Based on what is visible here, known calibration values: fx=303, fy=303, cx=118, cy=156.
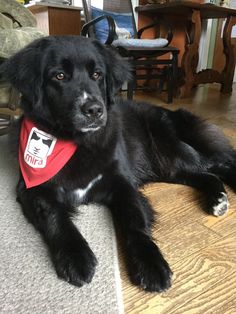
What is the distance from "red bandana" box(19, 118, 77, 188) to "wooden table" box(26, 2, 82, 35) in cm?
234

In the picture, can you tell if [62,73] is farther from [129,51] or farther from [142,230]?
[129,51]

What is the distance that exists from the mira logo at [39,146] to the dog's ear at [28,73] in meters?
0.14

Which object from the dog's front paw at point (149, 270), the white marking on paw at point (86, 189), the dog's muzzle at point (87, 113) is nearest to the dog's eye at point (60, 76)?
the dog's muzzle at point (87, 113)

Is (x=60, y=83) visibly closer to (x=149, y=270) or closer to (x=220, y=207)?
(x=149, y=270)

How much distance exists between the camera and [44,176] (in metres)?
1.19

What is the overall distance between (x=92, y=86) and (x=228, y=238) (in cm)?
77

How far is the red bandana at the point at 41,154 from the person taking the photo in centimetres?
120

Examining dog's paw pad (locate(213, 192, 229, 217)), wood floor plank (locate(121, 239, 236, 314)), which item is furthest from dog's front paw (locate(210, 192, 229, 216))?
wood floor plank (locate(121, 239, 236, 314))

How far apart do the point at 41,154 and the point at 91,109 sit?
0.30m

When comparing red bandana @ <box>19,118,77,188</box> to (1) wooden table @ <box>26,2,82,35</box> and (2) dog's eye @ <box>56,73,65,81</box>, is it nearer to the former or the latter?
(2) dog's eye @ <box>56,73,65,81</box>

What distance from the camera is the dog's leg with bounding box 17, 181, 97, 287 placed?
902 millimetres

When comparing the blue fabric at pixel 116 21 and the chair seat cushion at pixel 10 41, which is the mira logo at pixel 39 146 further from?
the blue fabric at pixel 116 21

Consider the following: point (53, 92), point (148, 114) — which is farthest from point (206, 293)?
point (148, 114)

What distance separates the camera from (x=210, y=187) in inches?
55.2
